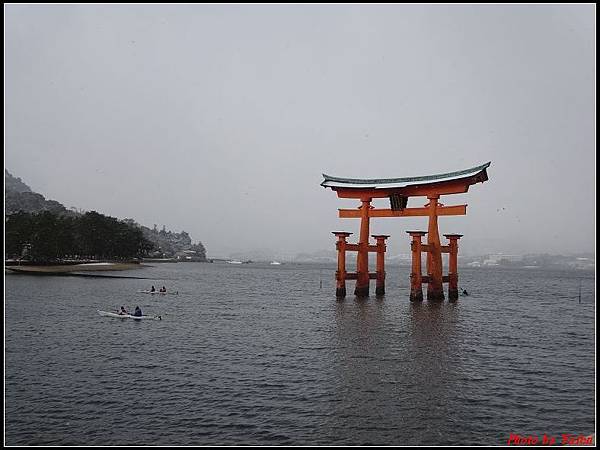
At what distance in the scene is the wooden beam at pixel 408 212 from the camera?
35156 mm

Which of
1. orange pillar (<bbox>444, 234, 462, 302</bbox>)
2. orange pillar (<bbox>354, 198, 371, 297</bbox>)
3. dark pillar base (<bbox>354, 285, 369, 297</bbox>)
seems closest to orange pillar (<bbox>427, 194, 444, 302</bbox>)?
orange pillar (<bbox>444, 234, 462, 302</bbox>)

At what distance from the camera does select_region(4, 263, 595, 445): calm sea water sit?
11.8m

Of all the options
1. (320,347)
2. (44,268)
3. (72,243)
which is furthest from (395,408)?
(72,243)

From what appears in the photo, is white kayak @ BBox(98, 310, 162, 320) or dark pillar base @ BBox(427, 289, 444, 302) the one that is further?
dark pillar base @ BBox(427, 289, 444, 302)

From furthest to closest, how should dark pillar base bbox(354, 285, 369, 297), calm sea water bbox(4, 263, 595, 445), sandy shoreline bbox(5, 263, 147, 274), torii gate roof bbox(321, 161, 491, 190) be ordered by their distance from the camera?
sandy shoreline bbox(5, 263, 147, 274), dark pillar base bbox(354, 285, 369, 297), torii gate roof bbox(321, 161, 491, 190), calm sea water bbox(4, 263, 595, 445)

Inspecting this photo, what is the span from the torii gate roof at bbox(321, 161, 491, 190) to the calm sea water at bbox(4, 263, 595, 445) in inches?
398

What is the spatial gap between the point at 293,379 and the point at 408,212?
24.7 metres

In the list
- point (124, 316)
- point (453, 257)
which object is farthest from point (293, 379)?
point (453, 257)

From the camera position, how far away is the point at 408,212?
38.2m

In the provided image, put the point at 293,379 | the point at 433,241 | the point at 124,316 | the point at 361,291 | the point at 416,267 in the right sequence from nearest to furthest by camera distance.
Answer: the point at 293,379 → the point at 124,316 → the point at 433,241 → the point at 416,267 → the point at 361,291

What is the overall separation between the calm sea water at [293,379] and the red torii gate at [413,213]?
6.91 m

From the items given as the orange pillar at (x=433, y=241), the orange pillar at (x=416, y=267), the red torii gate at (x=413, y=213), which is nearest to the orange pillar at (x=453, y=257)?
the red torii gate at (x=413, y=213)

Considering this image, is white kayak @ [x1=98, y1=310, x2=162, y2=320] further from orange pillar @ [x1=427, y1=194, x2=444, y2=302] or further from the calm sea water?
orange pillar @ [x1=427, y1=194, x2=444, y2=302]

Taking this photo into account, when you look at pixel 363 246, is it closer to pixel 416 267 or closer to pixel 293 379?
pixel 416 267
